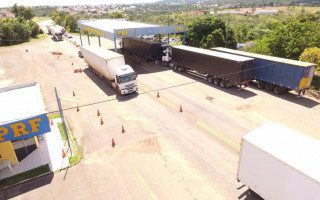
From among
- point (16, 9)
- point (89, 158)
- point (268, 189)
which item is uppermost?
point (16, 9)

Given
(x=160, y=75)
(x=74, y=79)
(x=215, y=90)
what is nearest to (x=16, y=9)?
(x=74, y=79)

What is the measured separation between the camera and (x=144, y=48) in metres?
39.0

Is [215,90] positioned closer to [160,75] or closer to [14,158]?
[160,75]

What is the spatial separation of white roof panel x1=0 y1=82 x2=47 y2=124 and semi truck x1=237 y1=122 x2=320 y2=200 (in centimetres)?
1244

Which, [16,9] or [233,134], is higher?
[16,9]

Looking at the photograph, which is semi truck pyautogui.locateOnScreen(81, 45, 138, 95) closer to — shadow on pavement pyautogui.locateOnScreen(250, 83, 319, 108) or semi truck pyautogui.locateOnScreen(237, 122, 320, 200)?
semi truck pyautogui.locateOnScreen(237, 122, 320, 200)

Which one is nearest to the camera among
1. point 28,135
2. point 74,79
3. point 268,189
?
point 268,189

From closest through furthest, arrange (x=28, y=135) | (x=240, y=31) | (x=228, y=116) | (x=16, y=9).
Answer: (x=28, y=135) → (x=228, y=116) → (x=240, y=31) → (x=16, y=9)

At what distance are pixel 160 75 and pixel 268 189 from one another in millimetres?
25052

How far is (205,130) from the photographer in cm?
1798

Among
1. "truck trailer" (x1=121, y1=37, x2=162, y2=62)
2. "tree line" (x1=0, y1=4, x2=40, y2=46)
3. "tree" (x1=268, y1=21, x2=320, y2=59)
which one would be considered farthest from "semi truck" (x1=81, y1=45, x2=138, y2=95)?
"tree line" (x1=0, y1=4, x2=40, y2=46)

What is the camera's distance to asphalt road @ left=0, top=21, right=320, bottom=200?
1245 cm

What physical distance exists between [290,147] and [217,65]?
18744 millimetres

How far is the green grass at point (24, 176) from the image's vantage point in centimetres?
1300
